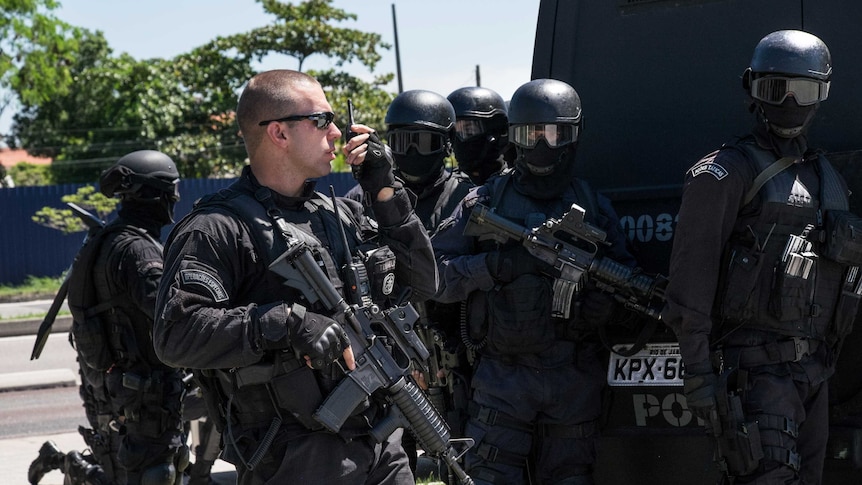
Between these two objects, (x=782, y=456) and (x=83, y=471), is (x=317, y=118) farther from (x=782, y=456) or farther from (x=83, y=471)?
(x=83, y=471)

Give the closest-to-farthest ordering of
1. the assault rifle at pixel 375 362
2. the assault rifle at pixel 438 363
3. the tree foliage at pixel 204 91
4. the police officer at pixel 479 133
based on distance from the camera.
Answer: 1. the assault rifle at pixel 375 362
2. the assault rifle at pixel 438 363
3. the police officer at pixel 479 133
4. the tree foliage at pixel 204 91

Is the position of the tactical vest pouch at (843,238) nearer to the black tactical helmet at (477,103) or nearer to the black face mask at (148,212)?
the black tactical helmet at (477,103)

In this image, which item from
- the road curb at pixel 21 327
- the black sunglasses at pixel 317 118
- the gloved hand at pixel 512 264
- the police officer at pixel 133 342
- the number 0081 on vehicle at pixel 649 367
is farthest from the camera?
the road curb at pixel 21 327

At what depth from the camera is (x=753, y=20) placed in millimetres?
4473

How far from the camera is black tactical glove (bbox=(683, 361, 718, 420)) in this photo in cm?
399

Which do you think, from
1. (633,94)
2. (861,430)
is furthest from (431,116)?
(861,430)

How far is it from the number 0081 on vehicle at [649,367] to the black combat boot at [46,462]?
12.2 ft

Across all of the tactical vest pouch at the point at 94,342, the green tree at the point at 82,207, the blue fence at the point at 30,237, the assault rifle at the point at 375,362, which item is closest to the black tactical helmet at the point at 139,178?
the tactical vest pouch at the point at 94,342

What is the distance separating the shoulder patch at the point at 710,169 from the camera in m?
4.01

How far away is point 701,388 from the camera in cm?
401

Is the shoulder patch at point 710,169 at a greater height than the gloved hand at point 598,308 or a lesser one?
greater

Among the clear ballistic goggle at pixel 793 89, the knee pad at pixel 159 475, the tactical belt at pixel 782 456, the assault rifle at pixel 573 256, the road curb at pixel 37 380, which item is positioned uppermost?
the clear ballistic goggle at pixel 793 89

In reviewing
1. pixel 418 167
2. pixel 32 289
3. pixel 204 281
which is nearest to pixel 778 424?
pixel 204 281

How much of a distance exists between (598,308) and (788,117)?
3.63ft
